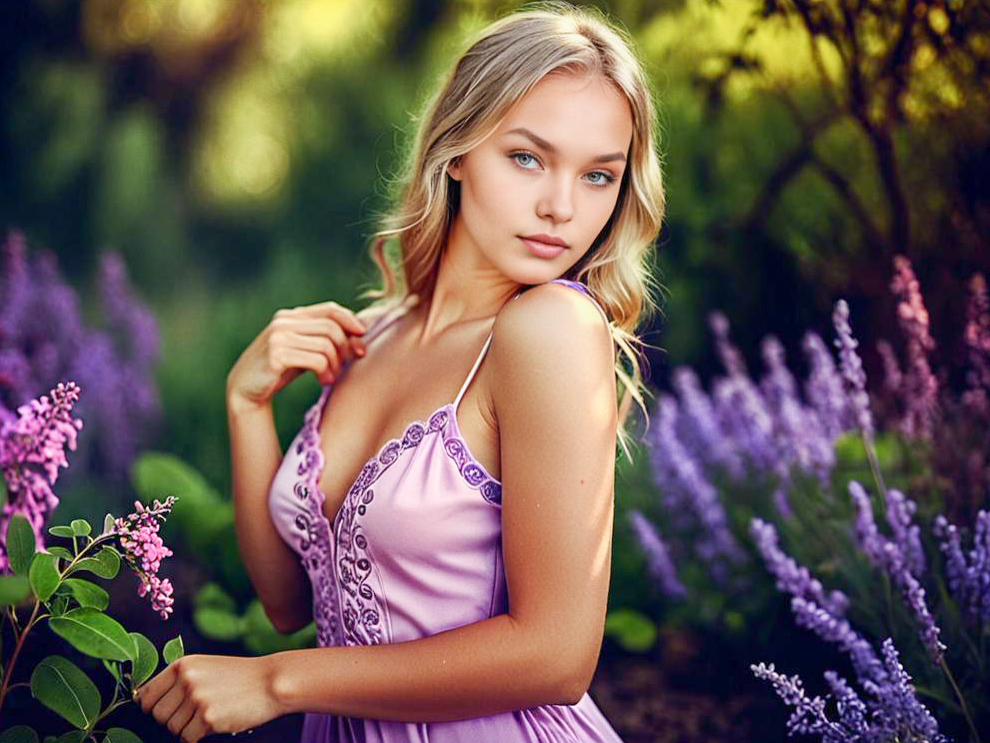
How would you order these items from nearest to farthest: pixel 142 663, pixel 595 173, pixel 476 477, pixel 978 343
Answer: pixel 142 663 → pixel 476 477 → pixel 595 173 → pixel 978 343

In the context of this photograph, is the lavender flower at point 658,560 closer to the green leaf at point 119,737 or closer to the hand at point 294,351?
the hand at point 294,351

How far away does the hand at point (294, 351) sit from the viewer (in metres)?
1.77

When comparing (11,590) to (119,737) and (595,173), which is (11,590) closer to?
(119,737)

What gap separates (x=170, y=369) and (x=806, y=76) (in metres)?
2.31

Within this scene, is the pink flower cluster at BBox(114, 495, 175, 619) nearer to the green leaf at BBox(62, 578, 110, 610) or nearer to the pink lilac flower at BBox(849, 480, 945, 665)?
the green leaf at BBox(62, 578, 110, 610)

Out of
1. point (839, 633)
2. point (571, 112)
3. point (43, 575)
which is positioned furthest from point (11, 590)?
point (839, 633)

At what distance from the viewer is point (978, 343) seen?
194cm

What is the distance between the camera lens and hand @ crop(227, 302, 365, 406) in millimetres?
1770

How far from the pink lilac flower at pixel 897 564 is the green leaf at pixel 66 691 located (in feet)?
3.79

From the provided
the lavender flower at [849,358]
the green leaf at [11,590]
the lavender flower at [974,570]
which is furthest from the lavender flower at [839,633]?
the green leaf at [11,590]

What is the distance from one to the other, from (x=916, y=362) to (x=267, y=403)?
1.20 m

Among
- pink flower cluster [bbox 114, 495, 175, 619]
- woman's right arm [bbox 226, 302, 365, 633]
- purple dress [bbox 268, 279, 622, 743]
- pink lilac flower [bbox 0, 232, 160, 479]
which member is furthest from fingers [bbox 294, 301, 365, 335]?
pink lilac flower [bbox 0, 232, 160, 479]

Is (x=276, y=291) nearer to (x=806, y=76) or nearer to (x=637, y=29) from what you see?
(x=637, y=29)

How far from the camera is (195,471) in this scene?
134 inches
